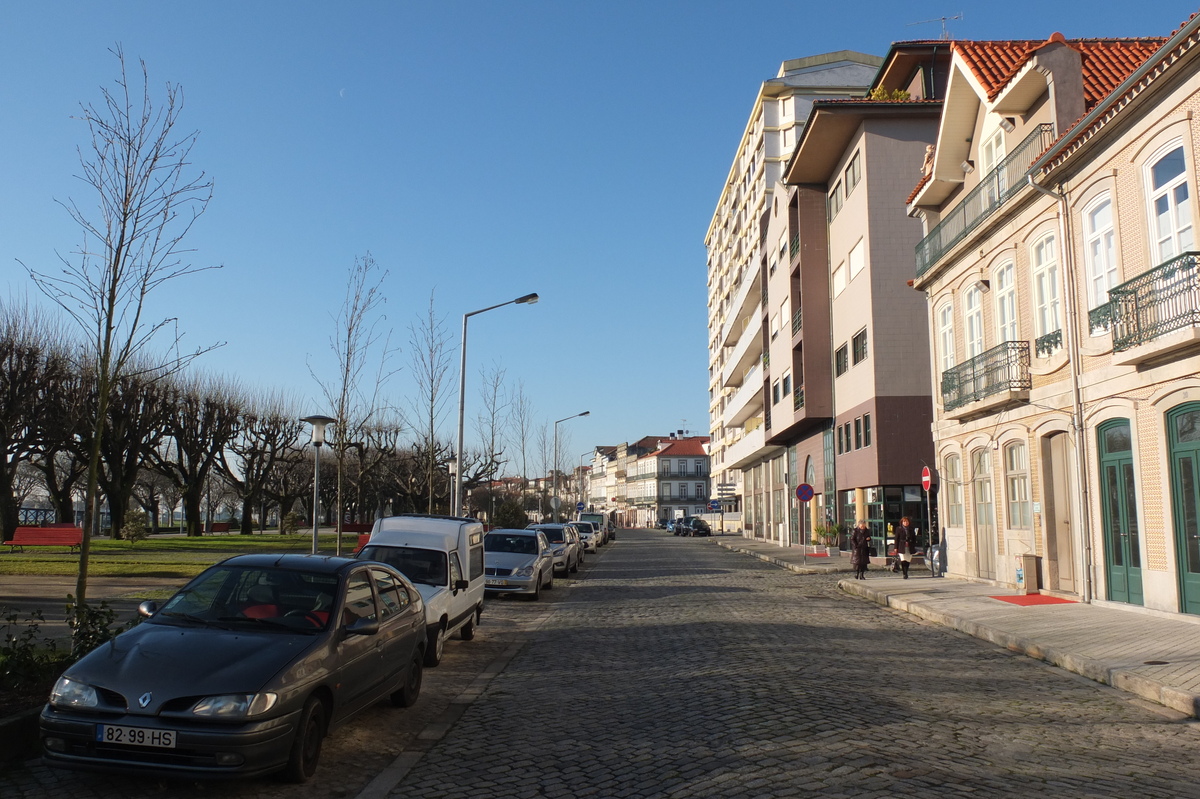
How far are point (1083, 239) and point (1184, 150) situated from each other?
10.7ft

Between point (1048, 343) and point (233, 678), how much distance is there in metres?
17.0

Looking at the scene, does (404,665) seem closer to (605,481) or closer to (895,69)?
(895,69)

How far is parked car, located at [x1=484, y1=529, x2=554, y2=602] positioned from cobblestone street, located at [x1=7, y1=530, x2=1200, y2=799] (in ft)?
19.8

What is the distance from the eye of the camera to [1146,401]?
1487 cm

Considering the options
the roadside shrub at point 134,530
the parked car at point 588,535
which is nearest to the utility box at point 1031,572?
the parked car at point 588,535

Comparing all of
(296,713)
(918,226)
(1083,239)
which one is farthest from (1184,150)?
(918,226)

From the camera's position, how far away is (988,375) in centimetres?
2075

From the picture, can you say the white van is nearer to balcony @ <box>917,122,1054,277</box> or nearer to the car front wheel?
the car front wheel

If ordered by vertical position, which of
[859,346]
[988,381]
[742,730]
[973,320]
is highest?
[859,346]

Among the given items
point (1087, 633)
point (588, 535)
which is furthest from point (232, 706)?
point (588, 535)

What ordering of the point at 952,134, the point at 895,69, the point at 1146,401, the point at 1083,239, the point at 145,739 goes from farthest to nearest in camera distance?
the point at 895,69, the point at 952,134, the point at 1083,239, the point at 1146,401, the point at 145,739

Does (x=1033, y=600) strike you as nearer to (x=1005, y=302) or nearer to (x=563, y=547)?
(x=1005, y=302)

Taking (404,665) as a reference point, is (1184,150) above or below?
above

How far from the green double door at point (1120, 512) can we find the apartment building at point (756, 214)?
2793 cm
